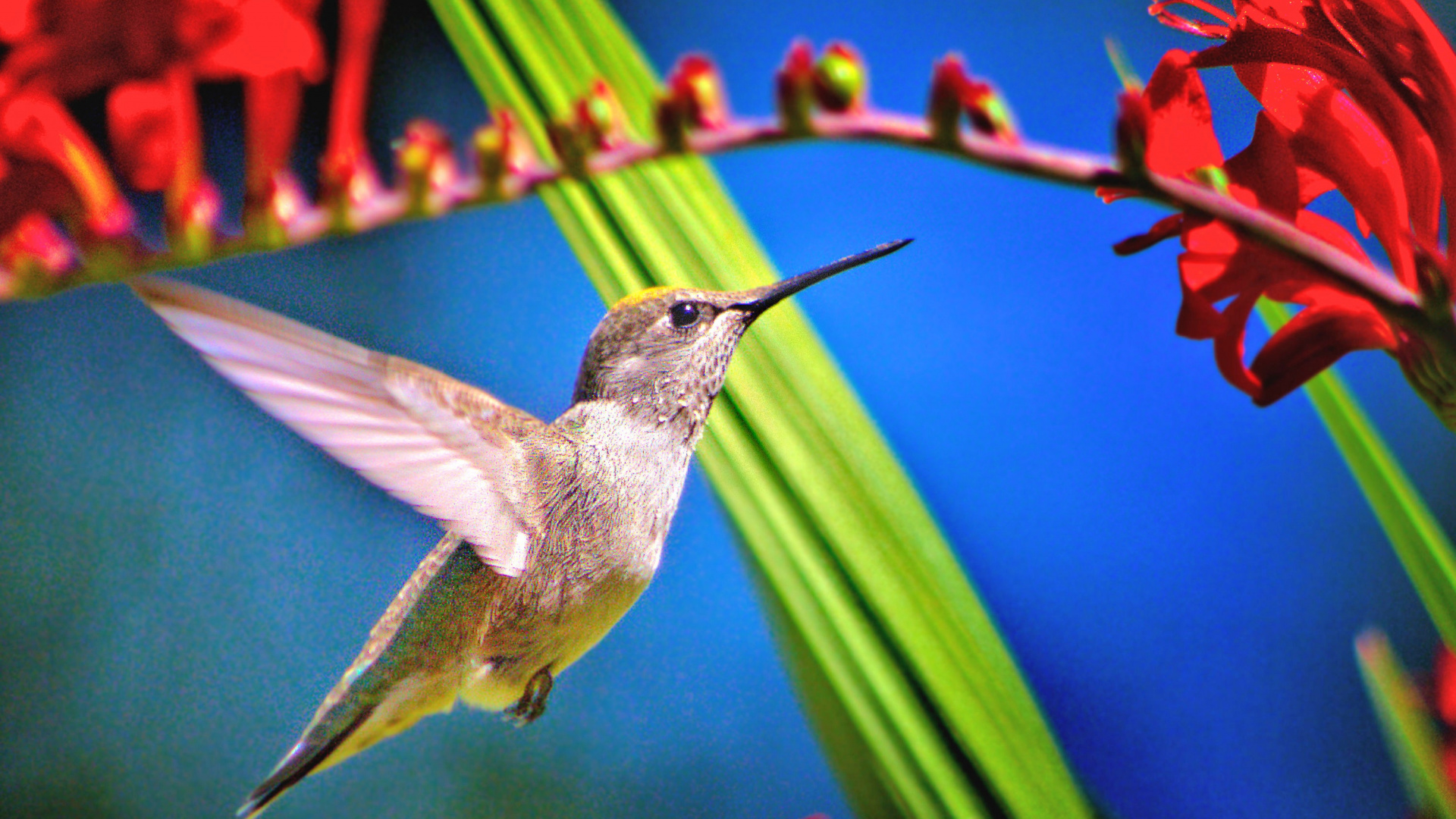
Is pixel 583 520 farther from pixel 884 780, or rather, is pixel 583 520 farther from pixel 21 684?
pixel 21 684

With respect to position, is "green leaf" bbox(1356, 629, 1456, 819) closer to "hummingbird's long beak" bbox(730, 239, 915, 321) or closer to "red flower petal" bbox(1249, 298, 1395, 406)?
"red flower petal" bbox(1249, 298, 1395, 406)

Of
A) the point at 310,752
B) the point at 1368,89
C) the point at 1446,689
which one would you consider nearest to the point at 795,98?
the point at 1368,89

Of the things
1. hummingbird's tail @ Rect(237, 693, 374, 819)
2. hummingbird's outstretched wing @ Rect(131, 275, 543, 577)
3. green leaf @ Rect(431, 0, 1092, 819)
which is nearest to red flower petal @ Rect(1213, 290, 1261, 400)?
green leaf @ Rect(431, 0, 1092, 819)

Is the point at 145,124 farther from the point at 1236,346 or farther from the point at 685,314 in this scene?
the point at 1236,346

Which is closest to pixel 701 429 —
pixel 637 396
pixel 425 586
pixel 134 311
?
pixel 637 396

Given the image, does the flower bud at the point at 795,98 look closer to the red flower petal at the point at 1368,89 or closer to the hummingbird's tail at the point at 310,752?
the red flower petal at the point at 1368,89
